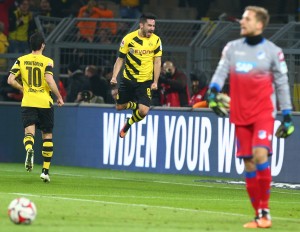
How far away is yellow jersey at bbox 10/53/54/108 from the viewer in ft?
61.1

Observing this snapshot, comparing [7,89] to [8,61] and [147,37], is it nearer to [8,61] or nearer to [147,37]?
[8,61]

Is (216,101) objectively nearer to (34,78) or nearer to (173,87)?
(34,78)

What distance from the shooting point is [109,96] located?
2492 cm

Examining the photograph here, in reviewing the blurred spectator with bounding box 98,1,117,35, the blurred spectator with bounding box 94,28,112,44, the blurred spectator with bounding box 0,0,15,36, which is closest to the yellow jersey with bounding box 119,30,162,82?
the blurred spectator with bounding box 94,28,112,44

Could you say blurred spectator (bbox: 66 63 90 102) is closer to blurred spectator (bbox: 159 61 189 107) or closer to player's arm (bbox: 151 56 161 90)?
blurred spectator (bbox: 159 61 189 107)

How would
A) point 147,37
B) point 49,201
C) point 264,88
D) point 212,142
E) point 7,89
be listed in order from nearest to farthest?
point 264,88, point 49,201, point 147,37, point 212,142, point 7,89

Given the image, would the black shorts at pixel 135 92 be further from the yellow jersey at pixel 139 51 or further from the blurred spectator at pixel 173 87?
the blurred spectator at pixel 173 87

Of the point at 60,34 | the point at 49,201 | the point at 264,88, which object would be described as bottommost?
the point at 49,201

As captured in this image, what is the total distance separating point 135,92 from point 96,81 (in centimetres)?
355

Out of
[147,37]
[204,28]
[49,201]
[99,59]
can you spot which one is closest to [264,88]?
[49,201]

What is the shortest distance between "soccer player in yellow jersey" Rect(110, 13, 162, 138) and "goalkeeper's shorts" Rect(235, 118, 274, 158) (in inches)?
297

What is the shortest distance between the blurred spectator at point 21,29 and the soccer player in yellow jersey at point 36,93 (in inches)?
313

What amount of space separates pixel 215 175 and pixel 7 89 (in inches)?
232

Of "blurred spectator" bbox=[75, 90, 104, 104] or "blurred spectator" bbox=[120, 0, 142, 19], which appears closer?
"blurred spectator" bbox=[75, 90, 104, 104]
